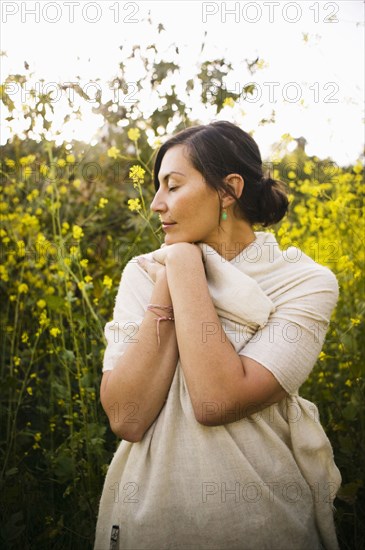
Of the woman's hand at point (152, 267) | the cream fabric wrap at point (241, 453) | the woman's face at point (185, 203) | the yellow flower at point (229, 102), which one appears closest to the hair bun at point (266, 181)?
the woman's face at point (185, 203)

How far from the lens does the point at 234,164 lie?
5.68 ft

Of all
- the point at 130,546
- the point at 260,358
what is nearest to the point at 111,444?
the point at 130,546

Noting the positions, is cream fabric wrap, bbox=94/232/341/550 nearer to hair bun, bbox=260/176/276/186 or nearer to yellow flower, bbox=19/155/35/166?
hair bun, bbox=260/176/276/186

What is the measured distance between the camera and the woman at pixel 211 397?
134 cm

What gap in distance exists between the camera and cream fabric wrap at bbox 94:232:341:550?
134 cm

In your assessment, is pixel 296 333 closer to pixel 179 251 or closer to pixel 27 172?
pixel 179 251

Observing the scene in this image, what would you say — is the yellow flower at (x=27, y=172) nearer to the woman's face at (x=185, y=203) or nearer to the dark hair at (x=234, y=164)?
the dark hair at (x=234, y=164)

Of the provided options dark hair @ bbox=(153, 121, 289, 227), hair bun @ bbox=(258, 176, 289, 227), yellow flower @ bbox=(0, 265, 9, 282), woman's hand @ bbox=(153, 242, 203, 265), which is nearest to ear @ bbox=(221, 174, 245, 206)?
dark hair @ bbox=(153, 121, 289, 227)

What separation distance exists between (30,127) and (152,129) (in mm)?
618

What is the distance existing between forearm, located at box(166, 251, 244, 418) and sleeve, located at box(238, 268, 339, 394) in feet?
0.28

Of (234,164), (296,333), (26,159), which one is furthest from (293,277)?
(26,159)

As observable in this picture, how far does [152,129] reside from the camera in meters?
2.54

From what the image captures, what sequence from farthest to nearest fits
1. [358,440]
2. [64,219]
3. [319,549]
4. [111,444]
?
[64,219] < [111,444] < [358,440] < [319,549]

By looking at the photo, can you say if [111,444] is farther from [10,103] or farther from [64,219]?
[10,103]
